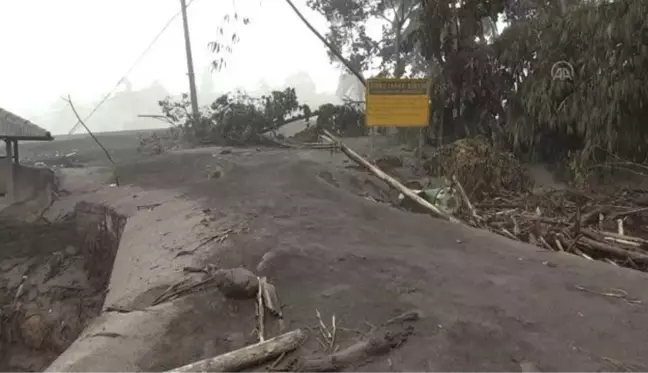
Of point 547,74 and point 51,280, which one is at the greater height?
point 547,74

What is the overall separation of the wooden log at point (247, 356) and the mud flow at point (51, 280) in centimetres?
500

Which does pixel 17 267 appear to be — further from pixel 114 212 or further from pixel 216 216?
pixel 216 216

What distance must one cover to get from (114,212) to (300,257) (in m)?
4.78

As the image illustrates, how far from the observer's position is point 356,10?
78.8ft

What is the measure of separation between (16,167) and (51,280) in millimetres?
3001

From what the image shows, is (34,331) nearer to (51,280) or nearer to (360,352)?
(51,280)

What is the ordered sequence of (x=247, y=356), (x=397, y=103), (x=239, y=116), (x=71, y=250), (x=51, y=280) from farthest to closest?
(x=239, y=116) → (x=397, y=103) → (x=71, y=250) → (x=51, y=280) → (x=247, y=356)

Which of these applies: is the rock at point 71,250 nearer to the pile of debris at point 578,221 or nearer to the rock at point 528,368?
the pile of debris at point 578,221

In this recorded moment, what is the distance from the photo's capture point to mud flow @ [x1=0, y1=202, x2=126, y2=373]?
324 inches

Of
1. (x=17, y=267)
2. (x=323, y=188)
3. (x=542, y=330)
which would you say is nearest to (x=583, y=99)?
(x=323, y=188)

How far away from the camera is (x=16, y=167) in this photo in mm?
11070

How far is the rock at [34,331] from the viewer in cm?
827

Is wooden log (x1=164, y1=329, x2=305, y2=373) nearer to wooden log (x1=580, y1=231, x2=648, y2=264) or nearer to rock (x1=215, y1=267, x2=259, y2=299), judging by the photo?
rock (x1=215, y1=267, x2=259, y2=299)

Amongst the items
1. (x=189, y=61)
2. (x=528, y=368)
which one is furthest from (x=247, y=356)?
(x=189, y=61)
